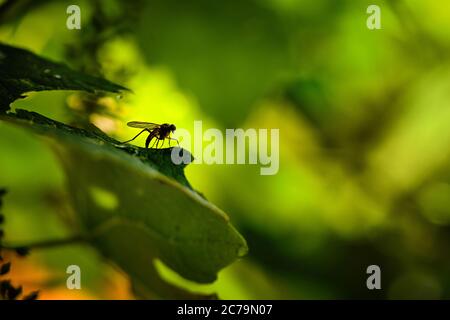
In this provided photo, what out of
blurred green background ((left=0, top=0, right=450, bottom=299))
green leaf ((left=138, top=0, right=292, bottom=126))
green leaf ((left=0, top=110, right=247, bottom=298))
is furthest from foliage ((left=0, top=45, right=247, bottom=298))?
green leaf ((left=138, top=0, right=292, bottom=126))

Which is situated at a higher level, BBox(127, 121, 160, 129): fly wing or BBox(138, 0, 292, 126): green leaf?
BBox(138, 0, 292, 126): green leaf

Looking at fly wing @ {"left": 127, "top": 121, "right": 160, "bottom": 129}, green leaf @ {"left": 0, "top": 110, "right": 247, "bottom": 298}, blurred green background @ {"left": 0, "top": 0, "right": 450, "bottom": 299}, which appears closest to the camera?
green leaf @ {"left": 0, "top": 110, "right": 247, "bottom": 298}

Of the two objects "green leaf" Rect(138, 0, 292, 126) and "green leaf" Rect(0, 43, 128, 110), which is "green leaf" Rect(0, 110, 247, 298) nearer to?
"green leaf" Rect(0, 43, 128, 110)

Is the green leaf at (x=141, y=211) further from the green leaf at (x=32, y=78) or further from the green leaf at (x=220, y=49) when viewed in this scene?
the green leaf at (x=220, y=49)

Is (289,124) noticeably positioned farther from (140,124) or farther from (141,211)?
(141,211)

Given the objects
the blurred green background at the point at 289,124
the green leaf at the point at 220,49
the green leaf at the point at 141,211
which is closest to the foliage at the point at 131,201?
the green leaf at the point at 141,211
